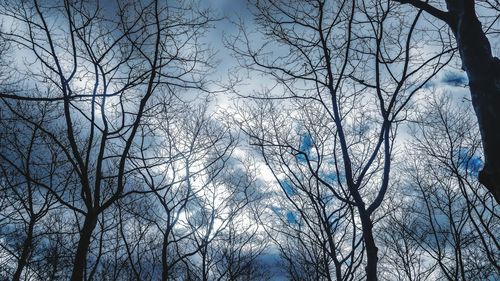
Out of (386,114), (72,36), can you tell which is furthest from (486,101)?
(72,36)

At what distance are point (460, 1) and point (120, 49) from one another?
4467mm

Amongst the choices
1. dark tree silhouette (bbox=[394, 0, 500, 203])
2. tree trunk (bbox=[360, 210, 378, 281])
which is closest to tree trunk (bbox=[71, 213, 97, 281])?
tree trunk (bbox=[360, 210, 378, 281])

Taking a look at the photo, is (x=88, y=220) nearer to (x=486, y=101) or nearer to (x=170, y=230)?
(x=486, y=101)

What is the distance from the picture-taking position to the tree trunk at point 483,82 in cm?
198

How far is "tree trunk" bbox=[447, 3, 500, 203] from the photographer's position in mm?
1978

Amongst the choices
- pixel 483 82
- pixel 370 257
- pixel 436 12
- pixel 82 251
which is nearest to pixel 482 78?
pixel 483 82

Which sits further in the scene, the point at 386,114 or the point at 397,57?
the point at 397,57

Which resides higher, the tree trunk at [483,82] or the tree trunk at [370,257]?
the tree trunk at [483,82]

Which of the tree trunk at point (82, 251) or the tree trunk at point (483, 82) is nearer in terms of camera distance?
the tree trunk at point (483, 82)

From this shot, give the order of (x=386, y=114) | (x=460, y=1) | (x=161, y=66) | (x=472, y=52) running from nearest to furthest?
1. (x=472, y=52)
2. (x=460, y=1)
3. (x=386, y=114)
4. (x=161, y=66)

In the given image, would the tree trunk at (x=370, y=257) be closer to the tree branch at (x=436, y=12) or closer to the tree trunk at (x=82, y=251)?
the tree branch at (x=436, y=12)

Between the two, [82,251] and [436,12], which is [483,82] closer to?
[436,12]

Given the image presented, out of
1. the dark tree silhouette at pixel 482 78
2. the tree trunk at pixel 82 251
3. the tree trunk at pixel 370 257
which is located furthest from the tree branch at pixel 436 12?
the tree trunk at pixel 82 251

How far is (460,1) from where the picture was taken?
271 cm
